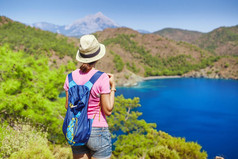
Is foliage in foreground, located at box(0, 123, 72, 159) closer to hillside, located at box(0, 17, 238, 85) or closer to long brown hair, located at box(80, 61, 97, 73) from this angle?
long brown hair, located at box(80, 61, 97, 73)

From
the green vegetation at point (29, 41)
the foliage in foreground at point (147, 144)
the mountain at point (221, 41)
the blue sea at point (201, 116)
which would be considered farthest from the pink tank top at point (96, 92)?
the mountain at point (221, 41)

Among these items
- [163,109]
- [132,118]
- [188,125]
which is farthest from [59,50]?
[132,118]

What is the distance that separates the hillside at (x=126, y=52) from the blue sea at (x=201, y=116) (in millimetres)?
21269

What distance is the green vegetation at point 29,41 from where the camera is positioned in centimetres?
6088

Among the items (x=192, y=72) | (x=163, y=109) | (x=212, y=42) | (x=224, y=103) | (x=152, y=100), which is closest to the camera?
(x=163, y=109)

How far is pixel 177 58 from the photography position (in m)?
92.2

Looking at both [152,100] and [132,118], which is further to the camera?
[152,100]

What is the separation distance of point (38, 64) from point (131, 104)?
764 cm

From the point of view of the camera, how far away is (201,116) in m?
31.1

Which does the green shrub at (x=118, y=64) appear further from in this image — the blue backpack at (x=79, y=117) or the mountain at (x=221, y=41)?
the mountain at (x=221, y=41)

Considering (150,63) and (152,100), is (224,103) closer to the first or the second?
(152,100)

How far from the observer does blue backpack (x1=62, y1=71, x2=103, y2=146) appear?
136 cm

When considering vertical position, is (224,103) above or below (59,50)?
below

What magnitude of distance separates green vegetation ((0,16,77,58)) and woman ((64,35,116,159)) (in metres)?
63.4
